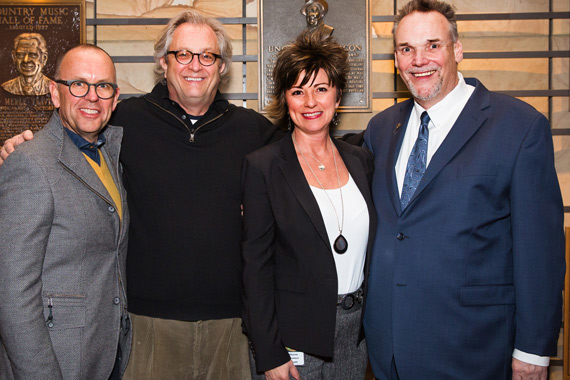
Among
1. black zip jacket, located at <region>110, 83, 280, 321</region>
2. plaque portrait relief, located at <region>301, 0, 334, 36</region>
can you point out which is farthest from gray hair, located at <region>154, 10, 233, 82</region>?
plaque portrait relief, located at <region>301, 0, 334, 36</region>

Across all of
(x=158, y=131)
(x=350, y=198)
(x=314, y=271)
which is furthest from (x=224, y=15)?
(x=314, y=271)

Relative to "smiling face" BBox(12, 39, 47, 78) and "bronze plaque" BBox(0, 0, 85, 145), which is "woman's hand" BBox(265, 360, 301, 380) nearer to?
"bronze plaque" BBox(0, 0, 85, 145)

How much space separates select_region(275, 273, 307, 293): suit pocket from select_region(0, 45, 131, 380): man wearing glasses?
2.59 ft

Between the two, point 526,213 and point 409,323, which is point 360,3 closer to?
point 526,213

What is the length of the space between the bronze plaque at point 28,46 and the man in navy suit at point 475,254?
126 inches

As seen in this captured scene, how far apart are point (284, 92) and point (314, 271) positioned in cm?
95

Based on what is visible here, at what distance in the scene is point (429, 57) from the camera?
232 cm

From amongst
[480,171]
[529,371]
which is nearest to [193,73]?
[480,171]

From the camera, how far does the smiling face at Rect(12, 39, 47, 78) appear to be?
3.87 m

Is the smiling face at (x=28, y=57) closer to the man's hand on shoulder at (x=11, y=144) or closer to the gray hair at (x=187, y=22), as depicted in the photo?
the gray hair at (x=187, y=22)

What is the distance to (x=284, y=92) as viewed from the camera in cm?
238

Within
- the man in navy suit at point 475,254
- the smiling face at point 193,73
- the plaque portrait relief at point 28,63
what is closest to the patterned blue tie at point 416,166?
the man in navy suit at point 475,254

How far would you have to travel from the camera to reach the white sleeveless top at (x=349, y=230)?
7.11 ft

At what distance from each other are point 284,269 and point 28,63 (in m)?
3.15
